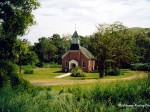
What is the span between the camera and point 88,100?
1424 centimetres

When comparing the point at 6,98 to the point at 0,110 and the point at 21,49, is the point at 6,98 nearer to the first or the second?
the point at 0,110

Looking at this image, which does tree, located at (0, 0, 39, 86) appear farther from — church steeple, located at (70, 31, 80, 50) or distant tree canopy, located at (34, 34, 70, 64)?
distant tree canopy, located at (34, 34, 70, 64)

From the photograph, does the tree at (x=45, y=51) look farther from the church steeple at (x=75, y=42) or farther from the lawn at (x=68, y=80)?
the lawn at (x=68, y=80)

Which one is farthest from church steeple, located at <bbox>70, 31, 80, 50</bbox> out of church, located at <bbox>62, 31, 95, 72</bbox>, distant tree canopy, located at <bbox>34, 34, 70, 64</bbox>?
distant tree canopy, located at <bbox>34, 34, 70, 64</bbox>

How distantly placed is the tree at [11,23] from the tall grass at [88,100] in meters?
6.56

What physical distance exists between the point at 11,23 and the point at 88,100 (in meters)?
11.5

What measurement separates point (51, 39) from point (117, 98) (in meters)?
106

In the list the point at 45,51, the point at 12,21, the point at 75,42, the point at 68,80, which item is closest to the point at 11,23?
the point at 12,21

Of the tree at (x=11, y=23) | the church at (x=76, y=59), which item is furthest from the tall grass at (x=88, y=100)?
the church at (x=76, y=59)

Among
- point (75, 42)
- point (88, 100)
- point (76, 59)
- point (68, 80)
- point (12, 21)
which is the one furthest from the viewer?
point (76, 59)

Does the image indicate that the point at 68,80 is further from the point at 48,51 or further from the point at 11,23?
the point at 48,51

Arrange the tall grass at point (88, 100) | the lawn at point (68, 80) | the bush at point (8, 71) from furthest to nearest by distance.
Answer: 1. the lawn at point (68, 80)
2. the bush at point (8, 71)
3. the tall grass at point (88, 100)

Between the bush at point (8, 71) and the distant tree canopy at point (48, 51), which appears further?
the distant tree canopy at point (48, 51)

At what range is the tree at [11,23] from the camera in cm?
2311
